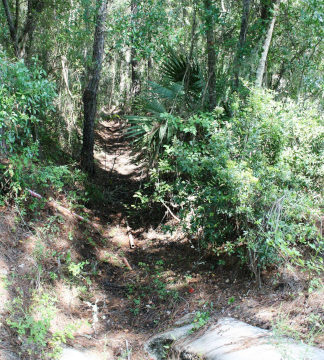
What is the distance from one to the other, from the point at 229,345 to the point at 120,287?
9.59ft

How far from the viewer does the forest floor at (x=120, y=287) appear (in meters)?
4.47

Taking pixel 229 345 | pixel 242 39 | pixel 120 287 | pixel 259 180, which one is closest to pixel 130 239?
pixel 120 287

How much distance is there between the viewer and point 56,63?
1034 centimetres

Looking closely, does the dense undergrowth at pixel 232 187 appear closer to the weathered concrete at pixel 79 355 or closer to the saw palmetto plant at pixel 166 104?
the weathered concrete at pixel 79 355

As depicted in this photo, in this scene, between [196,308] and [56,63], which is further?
[56,63]

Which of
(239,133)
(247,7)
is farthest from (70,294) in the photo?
(247,7)

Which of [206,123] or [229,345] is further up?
[206,123]

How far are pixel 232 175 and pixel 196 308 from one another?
2120 millimetres

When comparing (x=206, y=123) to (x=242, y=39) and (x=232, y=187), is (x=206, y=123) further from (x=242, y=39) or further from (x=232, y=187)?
(x=242, y=39)

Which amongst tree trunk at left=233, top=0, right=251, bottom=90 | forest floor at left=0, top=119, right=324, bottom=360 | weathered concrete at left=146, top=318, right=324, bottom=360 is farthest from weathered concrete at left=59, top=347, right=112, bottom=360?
tree trunk at left=233, top=0, right=251, bottom=90

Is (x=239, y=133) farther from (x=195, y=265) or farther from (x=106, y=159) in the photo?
(x=106, y=159)

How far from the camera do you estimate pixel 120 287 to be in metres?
6.39

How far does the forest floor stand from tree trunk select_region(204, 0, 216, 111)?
2.94 m

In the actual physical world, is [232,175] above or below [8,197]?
above
